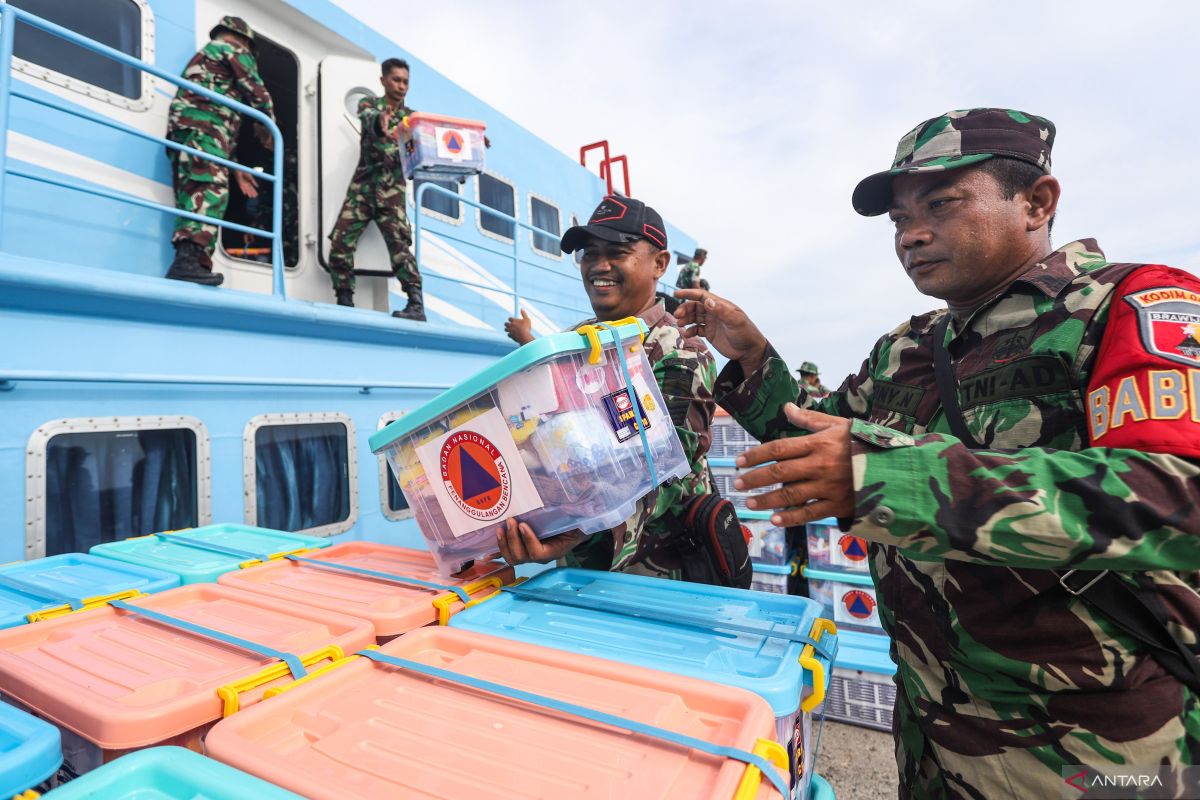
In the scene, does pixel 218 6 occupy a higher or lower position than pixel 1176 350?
higher

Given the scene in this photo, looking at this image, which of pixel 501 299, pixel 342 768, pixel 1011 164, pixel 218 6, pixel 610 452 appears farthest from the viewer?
pixel 501 299

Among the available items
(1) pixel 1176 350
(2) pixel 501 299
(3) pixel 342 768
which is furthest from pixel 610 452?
(2) pixel 501 299

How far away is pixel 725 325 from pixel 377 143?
3.29m

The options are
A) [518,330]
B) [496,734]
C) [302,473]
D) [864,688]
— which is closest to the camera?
[496,734]

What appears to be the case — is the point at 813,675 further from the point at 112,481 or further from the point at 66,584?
the point at 112,481

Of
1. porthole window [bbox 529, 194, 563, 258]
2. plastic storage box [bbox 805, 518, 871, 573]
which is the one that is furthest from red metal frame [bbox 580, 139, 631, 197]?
plastic storage box [bbox 805, 518, 871, 573]

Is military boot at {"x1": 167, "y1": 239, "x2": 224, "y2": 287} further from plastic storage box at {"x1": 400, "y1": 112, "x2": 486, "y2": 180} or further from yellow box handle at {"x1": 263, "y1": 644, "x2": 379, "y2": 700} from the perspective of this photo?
yellow box handle at {"x1": 263, "y1": 644, "x2": 379, "y2": 700}

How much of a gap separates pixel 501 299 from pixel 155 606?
4410mm

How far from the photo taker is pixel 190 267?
295cm

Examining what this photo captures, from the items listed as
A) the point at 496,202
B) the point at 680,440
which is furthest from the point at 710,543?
the point at 496,202

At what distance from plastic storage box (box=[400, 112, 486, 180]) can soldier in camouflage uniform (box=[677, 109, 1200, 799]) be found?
3.13 m

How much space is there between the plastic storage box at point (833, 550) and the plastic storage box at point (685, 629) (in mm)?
2674

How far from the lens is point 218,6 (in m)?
3.49

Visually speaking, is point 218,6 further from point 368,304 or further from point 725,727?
point 725,727
